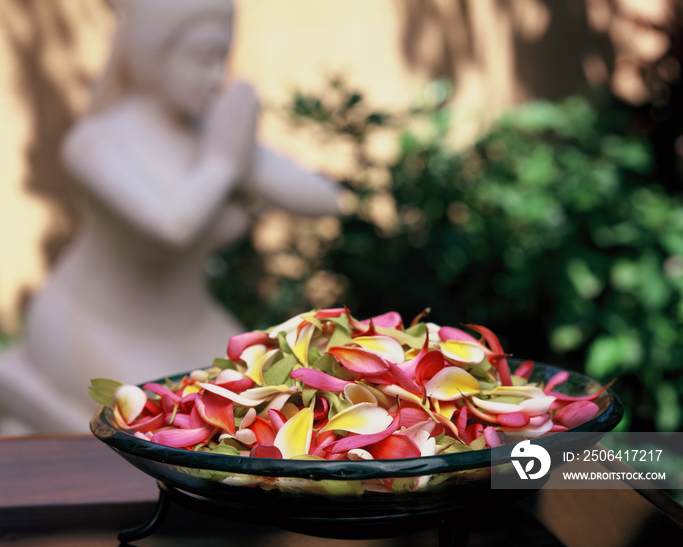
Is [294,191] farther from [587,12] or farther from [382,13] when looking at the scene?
[587,12]

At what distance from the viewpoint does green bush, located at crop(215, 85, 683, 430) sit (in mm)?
1558

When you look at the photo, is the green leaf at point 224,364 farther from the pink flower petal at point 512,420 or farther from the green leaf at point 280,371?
the pink flower petal at point 512,420

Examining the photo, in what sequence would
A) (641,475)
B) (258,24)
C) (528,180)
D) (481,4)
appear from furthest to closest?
1. (481,4)
2. (258,24)
3. (528,180)
4. (641,475)

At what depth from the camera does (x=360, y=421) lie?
36cm

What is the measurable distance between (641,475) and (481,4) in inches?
83.8

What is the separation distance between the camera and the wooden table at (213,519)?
475 millimetres

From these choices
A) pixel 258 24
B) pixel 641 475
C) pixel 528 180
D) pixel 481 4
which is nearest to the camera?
pixel 641 475

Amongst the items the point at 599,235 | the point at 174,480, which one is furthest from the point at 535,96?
the point at 174,480

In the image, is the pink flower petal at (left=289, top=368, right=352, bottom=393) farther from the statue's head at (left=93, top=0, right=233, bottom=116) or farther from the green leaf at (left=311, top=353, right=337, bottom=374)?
the statue's head at (left=93, top=0, right=233, bottom=116)

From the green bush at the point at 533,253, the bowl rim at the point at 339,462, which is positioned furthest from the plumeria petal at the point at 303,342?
the green bush at the point at 533,253

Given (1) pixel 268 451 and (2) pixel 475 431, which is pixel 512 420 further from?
(1) pixel 268 451

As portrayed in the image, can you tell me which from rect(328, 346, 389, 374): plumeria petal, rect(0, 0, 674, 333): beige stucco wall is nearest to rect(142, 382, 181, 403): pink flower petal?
rect(328, 346, 389, 374): plumeria petal

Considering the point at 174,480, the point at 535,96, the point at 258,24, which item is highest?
the point at 258,24

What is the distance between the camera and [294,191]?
1.12m
